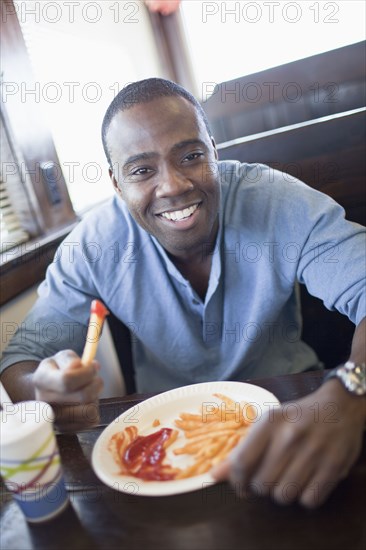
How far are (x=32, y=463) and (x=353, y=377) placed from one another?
0.48 metres

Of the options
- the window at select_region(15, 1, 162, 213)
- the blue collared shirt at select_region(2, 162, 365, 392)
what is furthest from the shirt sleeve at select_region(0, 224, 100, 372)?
the window at select_region(15, 1, 162, 213)

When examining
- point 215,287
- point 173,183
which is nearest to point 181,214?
point 173,183

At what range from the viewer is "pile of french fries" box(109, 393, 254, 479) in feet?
2.41

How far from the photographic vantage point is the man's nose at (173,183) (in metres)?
1.19

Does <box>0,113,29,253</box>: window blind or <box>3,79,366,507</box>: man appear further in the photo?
<box>0,113,29,253</box>: window blind

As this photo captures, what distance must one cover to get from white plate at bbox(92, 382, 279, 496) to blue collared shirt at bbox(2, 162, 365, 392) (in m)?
0.38

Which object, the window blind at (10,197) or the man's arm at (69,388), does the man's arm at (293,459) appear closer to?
the man's arm at (69,388)

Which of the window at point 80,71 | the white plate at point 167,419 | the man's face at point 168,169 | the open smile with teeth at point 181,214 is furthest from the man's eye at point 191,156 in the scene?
the window at point 80,71

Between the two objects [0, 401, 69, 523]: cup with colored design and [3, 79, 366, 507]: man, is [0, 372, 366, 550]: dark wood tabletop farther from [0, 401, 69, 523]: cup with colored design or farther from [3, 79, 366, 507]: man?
[3, 79, 366, 507]: man

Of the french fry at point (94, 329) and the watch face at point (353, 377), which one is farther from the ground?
the french fry at point (94, 329)

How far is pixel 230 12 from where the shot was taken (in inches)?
132

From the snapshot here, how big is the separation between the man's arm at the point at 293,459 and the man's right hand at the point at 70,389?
0.28 m

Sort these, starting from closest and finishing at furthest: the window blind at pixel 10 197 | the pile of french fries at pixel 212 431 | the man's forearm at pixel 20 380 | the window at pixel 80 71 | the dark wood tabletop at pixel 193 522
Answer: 1. the dark wood tabletop at pixel 193 522
2. the pile of french fries at pixel 212 431
3. the man's forearm at pixel 20 380
4. the window blind at pixel 10 197
5. the window at pixel 80 71

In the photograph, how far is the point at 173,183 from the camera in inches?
46.8
